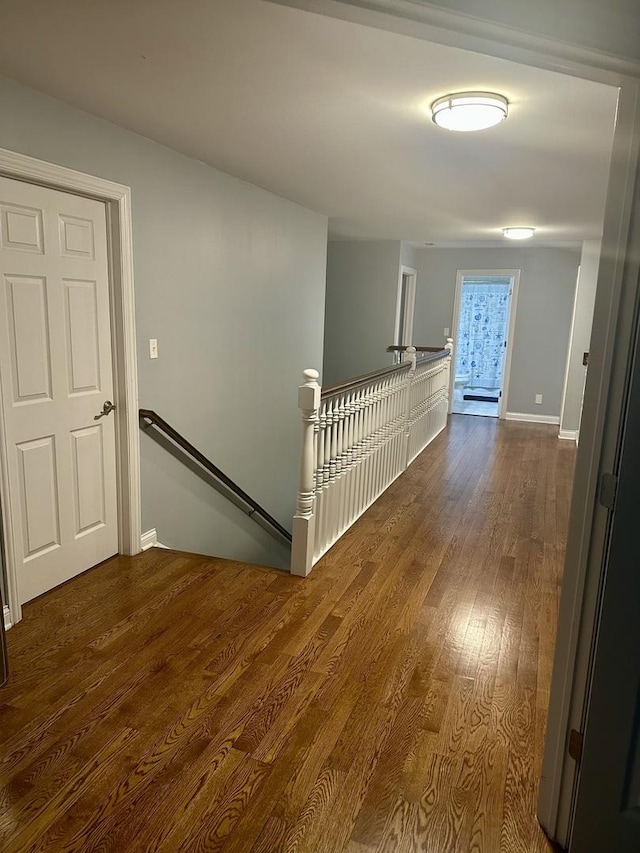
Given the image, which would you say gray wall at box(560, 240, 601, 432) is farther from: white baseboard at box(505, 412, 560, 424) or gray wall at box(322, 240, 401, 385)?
gray wall at box(322, 240, 401, 385)

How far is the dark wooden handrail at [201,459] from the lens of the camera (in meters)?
3.37

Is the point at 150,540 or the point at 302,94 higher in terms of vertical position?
the point at 302,94

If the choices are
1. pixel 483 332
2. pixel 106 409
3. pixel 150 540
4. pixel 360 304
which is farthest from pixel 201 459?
pixel 483 332

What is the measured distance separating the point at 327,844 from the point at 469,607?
1560mm

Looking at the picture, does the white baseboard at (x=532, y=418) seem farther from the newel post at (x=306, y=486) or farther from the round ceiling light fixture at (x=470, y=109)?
the round ceiling light fixture at (x=470, y=109)

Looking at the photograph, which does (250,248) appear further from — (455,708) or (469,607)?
(455,708)

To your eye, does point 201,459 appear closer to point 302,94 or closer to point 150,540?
point 150,540

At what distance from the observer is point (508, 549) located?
12.3ft

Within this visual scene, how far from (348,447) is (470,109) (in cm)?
202

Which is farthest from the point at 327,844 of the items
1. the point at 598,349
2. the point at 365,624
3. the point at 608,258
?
the point at 608,258

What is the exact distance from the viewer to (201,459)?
381cm

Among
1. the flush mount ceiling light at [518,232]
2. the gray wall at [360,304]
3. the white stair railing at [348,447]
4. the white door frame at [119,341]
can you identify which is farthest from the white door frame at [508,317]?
the white door frame at [119,341]

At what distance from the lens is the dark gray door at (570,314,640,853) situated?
134cm

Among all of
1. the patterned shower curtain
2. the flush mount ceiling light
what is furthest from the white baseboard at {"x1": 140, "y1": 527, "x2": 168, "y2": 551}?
the patterned shower curtain
